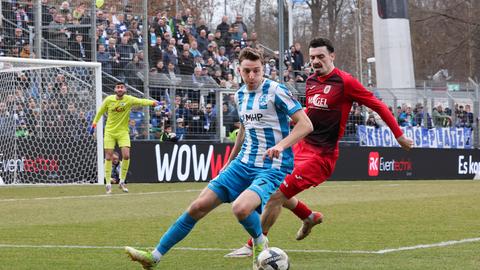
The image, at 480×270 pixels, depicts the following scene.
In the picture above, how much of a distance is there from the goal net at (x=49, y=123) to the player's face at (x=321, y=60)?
1288cm

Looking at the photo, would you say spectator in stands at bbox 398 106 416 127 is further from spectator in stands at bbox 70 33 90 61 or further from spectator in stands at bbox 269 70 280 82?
spectator in stands at bbox 70 33 90 61

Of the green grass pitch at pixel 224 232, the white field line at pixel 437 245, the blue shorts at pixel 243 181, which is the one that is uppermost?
the blue shorts at pixel 243 181

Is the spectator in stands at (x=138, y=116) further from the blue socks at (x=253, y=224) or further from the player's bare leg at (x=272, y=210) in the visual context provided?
the blue socks at (x=253, y=224)

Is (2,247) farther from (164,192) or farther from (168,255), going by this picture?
(164,192)

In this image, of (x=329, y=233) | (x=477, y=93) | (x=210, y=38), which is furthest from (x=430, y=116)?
(x=329, y=233)

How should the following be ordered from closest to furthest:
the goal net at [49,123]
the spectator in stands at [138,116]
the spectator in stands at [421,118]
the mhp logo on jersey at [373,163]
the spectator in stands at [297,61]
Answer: the goal net at [49,123], the spectator in stands at [138,116], the mhp logo on jersey at [373,163], the spectator in stands at [297,61], the spectator in stands at [421,118]

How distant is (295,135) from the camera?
7.99m

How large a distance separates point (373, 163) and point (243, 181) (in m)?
22.3

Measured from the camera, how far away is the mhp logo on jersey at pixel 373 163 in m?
29.9

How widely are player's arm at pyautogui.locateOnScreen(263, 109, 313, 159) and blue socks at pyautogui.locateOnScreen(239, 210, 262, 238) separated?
0.53 meters

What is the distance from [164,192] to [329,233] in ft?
29.9

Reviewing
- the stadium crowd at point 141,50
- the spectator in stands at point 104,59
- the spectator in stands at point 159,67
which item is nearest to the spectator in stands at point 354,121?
the stadium crowd at point 141,50

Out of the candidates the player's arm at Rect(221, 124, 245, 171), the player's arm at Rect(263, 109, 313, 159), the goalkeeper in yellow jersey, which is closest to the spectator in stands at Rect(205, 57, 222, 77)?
the goalkeeper in yellow jersey

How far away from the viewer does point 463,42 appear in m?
57.4
